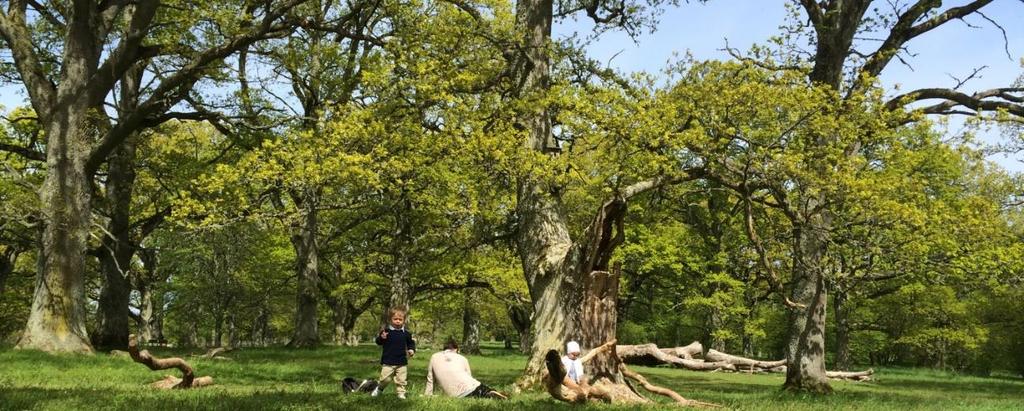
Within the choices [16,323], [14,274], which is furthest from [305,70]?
[16,323]

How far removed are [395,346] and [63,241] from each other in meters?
12.2

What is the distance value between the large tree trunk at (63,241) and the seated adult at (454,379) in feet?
39.1

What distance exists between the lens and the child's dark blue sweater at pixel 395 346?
1162 centimetres

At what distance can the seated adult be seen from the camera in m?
10.8

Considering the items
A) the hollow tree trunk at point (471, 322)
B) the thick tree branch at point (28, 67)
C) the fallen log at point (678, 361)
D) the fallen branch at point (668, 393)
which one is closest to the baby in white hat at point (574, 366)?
the fallen branch at point (668, 393)

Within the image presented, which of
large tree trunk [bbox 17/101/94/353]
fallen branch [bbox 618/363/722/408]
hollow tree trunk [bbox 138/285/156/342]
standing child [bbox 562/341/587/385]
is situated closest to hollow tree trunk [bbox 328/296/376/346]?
hollow tree trunk [bbox 138/285/156/342]

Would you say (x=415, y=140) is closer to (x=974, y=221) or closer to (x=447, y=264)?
(x=974, y=221)

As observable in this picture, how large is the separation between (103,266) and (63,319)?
33.3 ft

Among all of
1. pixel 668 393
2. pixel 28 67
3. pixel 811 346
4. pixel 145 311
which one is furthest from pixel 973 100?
pixel 145 311

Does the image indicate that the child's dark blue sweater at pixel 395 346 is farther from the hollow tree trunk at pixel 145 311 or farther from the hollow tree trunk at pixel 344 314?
the hollow tree trunk at pixel 145 311

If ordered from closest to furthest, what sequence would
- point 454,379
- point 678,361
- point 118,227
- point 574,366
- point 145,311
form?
point 454,379, point 574,366, point 118,227, point 678,361, point 145,311

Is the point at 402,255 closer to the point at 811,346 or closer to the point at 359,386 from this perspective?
the point at 811,346

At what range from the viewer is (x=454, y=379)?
1086 centimetres

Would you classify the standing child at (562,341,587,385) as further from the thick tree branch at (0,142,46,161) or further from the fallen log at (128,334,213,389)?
the thick tree branch at (0,142,46,161)
